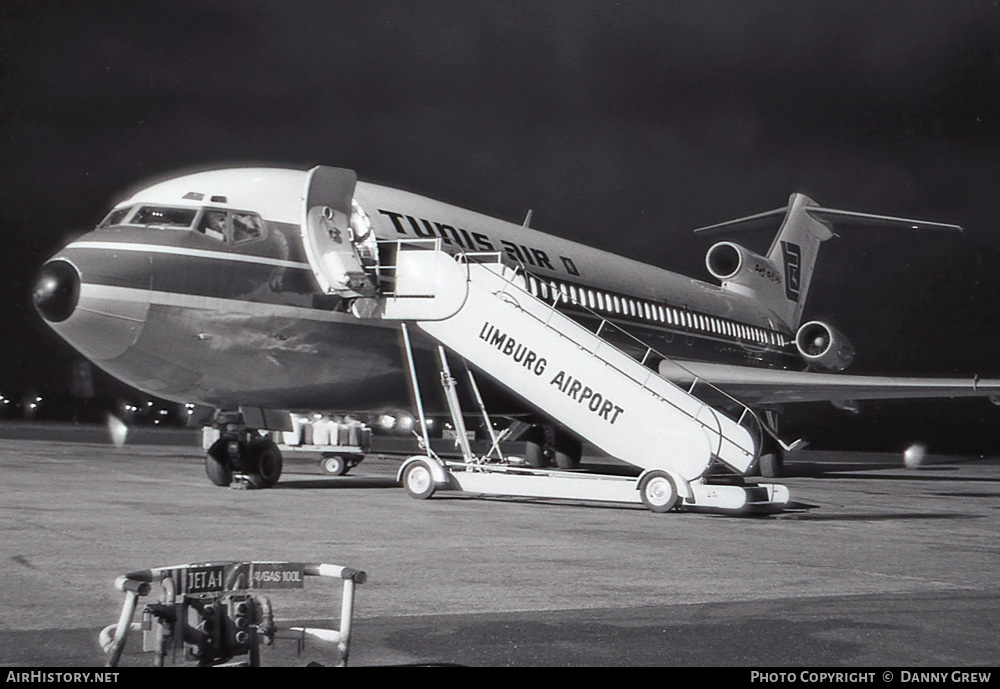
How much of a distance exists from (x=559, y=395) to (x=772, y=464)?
13.4m

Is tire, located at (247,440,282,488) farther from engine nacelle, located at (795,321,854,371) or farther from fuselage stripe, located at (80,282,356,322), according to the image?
engine nacelle, located at (795,321,854,371)

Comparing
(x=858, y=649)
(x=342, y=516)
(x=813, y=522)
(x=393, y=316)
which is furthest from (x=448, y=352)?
(x=858, y=649)

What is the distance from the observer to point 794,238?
35500 mm

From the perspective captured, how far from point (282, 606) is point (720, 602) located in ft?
9.51

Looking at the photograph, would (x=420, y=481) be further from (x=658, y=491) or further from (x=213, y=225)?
(x=213, y=225)

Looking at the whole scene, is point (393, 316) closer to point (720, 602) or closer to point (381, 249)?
point (381, 249)

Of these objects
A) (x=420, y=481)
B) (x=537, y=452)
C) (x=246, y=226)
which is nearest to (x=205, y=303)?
(x=246, y=226)

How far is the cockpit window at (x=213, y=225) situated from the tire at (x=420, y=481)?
420 centimetres

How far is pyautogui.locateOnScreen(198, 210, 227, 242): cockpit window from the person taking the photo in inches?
604

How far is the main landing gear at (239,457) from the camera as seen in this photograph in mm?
16453

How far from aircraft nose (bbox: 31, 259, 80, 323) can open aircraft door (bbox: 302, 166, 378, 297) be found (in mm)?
3096

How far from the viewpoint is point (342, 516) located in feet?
41.5

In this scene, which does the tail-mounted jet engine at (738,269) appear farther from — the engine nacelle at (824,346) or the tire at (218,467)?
the tire at (218,467)

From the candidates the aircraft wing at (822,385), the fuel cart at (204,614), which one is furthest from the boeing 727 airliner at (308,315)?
the fuel cart at (204,614)
